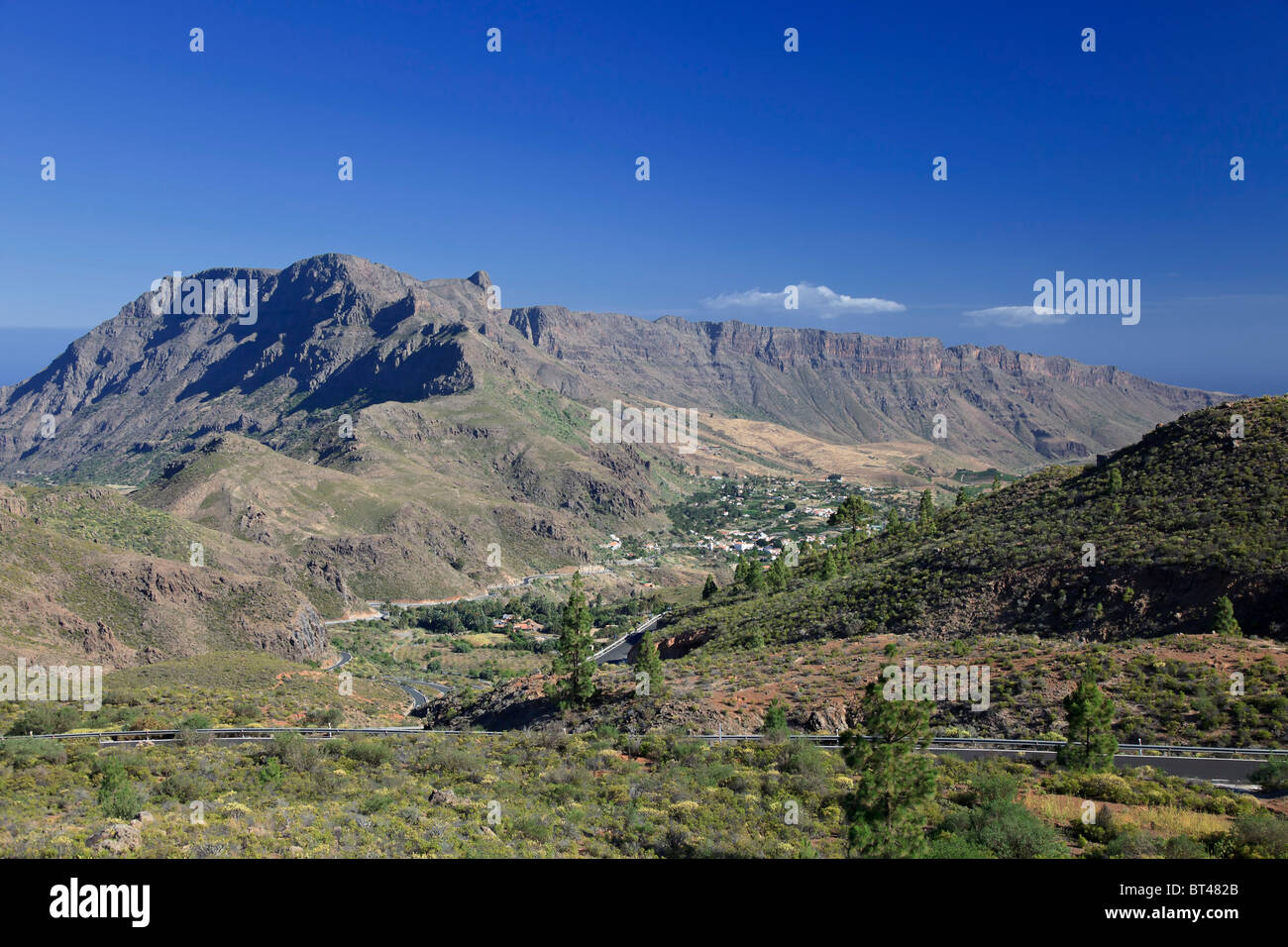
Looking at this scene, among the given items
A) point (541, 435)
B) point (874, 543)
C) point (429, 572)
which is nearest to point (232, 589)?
point (429, 572)

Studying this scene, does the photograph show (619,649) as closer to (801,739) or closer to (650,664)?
(650,664)

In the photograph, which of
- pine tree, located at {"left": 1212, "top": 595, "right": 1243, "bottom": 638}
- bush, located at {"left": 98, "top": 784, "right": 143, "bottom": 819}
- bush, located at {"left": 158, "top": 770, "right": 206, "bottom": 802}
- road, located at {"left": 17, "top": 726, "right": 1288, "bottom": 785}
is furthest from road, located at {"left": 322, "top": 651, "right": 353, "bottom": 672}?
pine tree, located at {"left": 1212, "top": 595, "right": 1243, "bottom": 638}

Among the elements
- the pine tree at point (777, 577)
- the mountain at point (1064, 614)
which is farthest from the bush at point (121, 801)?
the pine tree at point (777, 577)

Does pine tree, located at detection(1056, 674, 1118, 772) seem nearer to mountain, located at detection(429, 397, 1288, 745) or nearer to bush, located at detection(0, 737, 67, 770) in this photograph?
mountain, located at detection(429, 397, 1288, 745)
